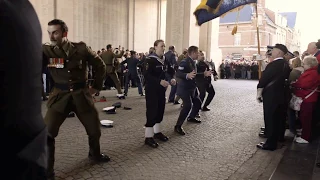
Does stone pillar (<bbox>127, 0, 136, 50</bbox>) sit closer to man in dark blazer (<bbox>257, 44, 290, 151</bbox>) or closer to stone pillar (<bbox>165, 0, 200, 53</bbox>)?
stone pillar (<bbox>165, 0, 200, 53</bbox>)

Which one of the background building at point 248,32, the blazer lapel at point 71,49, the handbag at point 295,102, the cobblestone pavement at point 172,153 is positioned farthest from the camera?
the background building at point 248,32

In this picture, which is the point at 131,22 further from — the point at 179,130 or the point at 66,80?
the point at 66,80

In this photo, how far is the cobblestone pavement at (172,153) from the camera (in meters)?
4.11

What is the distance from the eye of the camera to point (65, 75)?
388 centimetres

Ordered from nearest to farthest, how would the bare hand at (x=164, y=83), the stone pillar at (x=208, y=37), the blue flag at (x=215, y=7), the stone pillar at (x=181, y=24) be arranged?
the bare hand at (x=164, y=83), the blue flag at (x=215, y=7), the stone pillar at (x=181, y=24), the stone pillar at (x=208, y=37)

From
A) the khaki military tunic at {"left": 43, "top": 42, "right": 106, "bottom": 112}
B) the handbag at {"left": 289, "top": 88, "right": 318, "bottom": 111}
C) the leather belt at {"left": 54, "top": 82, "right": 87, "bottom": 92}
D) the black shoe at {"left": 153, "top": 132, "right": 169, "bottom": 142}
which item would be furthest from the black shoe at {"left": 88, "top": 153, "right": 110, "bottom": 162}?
the handbag at {"left": 289, "top": 88, "right": 318, "bottom": 111}

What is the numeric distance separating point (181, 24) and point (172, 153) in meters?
14.6

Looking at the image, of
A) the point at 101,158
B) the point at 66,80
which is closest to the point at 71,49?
the point at 66,80

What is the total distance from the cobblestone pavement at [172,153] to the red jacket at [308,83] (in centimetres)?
129

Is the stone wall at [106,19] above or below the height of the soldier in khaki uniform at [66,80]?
above

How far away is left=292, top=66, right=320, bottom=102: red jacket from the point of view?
5.66 m

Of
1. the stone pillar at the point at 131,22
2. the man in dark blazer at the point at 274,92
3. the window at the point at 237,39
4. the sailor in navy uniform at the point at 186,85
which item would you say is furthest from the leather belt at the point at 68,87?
the window at the point at 237,39

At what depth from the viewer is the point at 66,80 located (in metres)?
3.88

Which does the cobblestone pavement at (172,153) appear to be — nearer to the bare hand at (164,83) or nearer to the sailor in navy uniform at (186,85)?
the sailor in navy uniform at (186,85)
